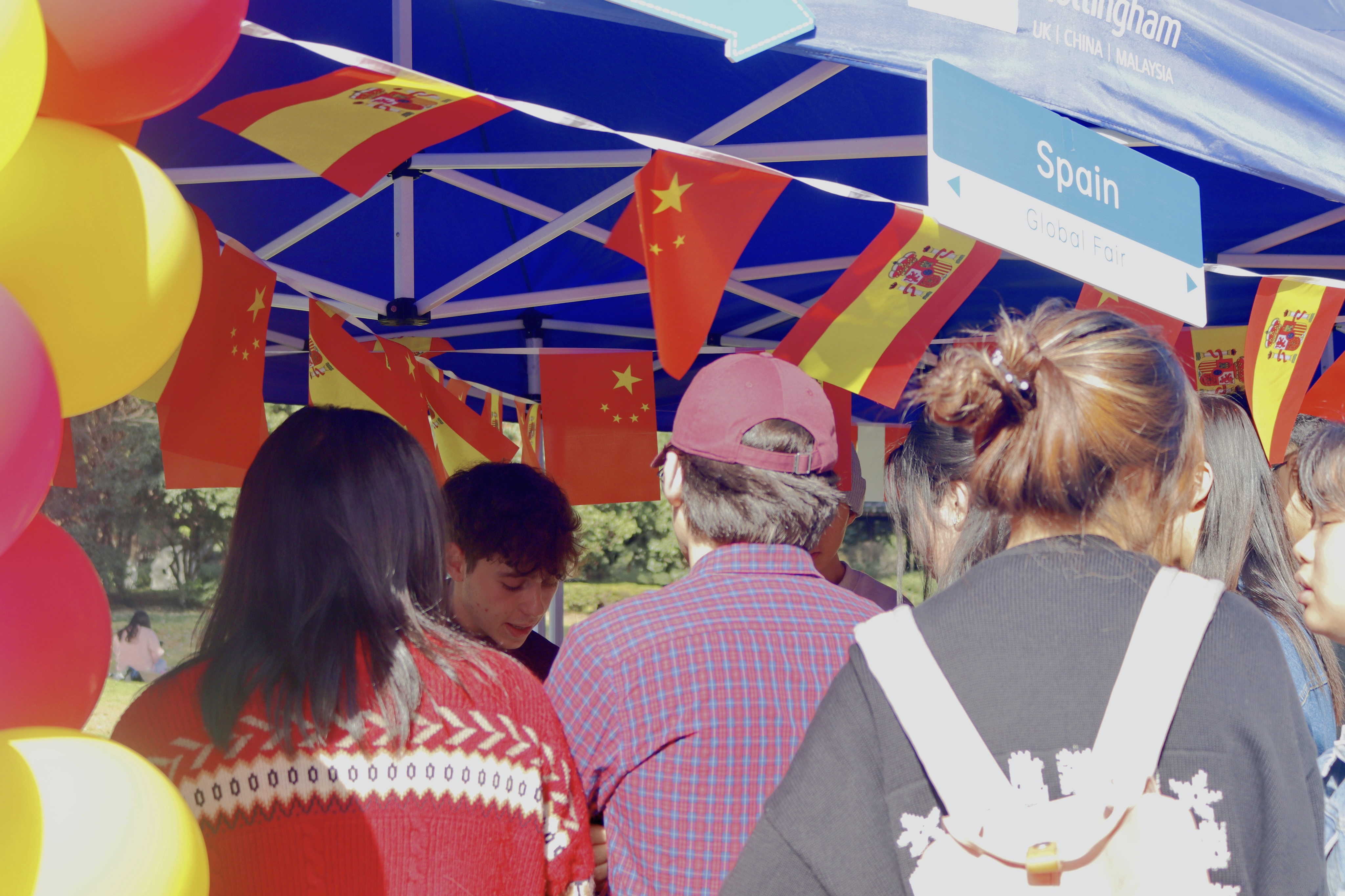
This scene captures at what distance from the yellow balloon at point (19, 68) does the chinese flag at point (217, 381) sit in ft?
4.17

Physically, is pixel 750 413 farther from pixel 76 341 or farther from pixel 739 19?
pixel 76 341

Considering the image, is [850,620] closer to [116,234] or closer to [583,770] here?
[583,770]

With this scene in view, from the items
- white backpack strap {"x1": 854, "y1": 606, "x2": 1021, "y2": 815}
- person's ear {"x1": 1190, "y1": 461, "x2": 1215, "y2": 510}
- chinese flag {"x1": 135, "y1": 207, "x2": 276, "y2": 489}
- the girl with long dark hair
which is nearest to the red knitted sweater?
the girl with long dark hair

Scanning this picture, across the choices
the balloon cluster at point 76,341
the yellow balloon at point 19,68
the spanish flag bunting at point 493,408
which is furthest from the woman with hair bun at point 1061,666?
the spanish flag bunting at point 493,408

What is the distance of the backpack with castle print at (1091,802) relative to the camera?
921mm

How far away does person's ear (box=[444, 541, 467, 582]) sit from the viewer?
2271 millimetres

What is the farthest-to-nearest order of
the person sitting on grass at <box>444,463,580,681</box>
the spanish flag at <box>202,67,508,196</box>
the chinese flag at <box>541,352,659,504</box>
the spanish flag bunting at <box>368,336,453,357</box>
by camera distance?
1. the spanish flag bunting at <box>368,336,453,357</box>
2. the chinese flag at <box>541,352,659,504</box>
3. the person sitting on grass at <box>444,463,580,681</box>
4. the spanish flag at <box>202,67,508,196</box>

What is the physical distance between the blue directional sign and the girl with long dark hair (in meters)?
1.07

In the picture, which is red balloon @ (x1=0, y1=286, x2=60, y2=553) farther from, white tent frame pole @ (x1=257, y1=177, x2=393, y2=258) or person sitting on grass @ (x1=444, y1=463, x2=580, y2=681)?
white tent frame pole @ (x1=257, y1=177, x2=393, y2=258)

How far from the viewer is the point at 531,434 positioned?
5574mm

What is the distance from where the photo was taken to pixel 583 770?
1.47 meters

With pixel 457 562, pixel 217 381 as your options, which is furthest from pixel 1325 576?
pixel 217 381

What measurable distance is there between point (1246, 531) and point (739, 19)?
1359 mm

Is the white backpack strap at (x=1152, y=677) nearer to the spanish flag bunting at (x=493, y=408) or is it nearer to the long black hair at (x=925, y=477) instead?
the long black hair at (x=925, y=477)
